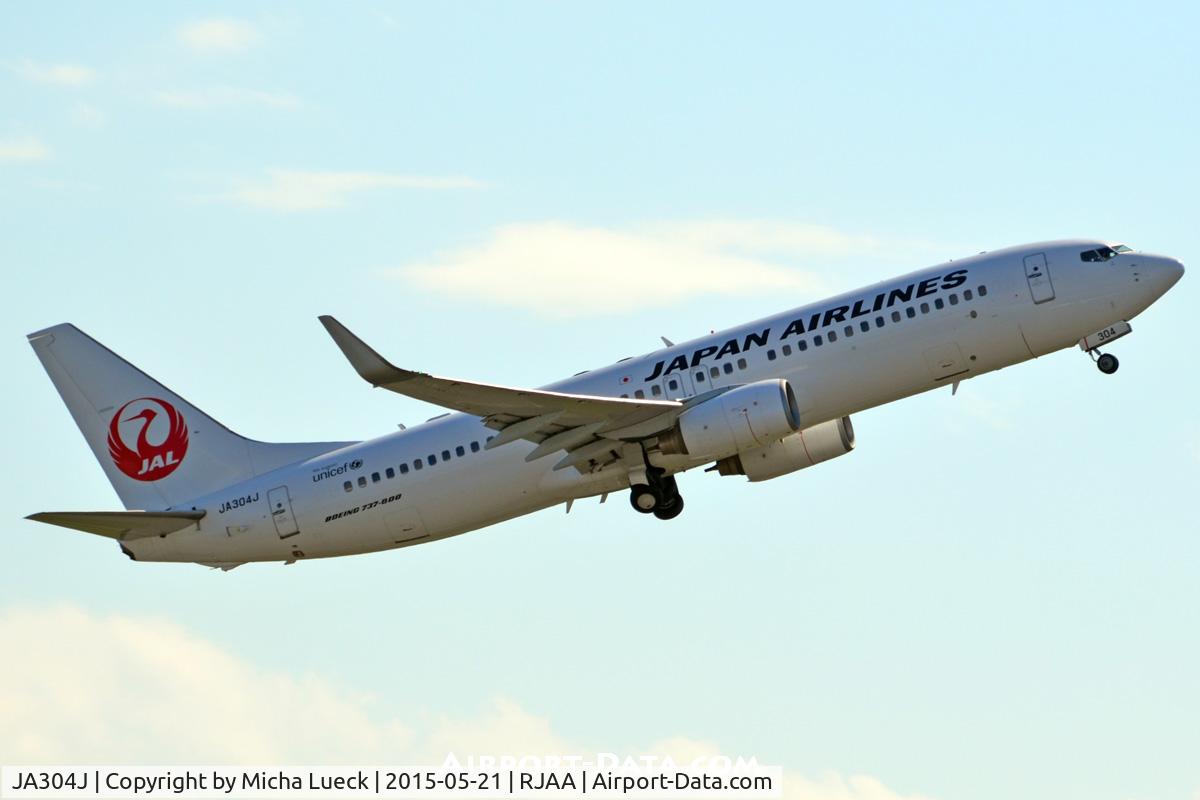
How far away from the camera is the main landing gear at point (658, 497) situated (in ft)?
154

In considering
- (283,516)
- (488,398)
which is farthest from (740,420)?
(283,516)

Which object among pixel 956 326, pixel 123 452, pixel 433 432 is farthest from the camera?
pixel 123 452

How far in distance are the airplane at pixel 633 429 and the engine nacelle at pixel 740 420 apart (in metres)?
0.05

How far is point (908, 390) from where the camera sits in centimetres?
4522

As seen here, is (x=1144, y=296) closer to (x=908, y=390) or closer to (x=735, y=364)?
(x=908, y=390)

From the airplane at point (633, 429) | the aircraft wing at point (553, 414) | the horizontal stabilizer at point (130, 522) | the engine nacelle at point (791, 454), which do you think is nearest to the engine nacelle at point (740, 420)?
the airplane at point (633, 429)

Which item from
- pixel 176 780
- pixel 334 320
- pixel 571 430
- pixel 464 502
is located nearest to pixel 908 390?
pixel 571 430

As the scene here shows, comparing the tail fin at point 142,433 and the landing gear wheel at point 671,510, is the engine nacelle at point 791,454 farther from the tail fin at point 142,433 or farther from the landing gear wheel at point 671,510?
the tail fin at point 142,433

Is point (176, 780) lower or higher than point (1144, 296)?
lower

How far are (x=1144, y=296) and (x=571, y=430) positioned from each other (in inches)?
590

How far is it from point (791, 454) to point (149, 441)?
61.1ft

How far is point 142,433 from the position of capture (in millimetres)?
51594

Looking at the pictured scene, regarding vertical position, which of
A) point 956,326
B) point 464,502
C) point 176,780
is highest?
point 956,326

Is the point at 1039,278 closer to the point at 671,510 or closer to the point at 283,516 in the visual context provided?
the point at 671,510
